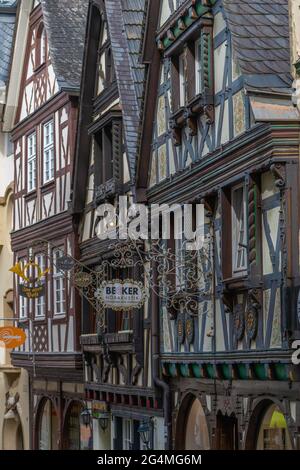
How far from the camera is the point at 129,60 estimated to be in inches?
1010

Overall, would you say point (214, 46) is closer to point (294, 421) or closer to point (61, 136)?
point (294, 421)

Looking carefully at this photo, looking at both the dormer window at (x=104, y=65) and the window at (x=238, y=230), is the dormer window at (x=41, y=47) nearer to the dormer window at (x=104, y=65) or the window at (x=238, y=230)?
the dormer window at (x=104, y=65)

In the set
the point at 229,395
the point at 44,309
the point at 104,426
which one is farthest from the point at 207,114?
the point at 44,309

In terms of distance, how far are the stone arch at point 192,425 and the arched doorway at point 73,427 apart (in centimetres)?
751

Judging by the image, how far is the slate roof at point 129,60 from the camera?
24969mm

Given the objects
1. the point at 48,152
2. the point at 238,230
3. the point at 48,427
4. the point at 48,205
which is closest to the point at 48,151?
the point at 48,152

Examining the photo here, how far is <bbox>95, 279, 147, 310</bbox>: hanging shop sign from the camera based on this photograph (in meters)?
21.5

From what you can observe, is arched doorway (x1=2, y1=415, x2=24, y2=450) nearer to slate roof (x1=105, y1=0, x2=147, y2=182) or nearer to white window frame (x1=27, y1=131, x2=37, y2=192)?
white window frame (x1=27, y1=131, x2=37, y2=192)

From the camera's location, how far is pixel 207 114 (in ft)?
68.1

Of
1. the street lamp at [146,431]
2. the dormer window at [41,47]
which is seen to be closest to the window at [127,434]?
the street lamp at [146,431]

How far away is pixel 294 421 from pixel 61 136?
14138 mm

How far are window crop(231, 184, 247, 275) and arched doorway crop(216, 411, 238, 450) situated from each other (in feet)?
7.90

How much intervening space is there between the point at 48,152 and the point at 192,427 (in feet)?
36.3

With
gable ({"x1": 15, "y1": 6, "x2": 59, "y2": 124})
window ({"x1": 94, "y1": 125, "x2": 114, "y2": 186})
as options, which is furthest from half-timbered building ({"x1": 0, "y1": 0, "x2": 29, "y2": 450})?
window ({"x1": 94, "y1": 125, "x2": 114, "y2": 186})
